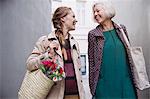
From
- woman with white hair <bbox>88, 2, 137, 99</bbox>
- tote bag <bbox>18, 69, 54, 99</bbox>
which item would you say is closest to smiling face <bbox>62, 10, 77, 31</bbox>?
woman with white hair <bbox>88, 2, 137, 99</bbox>

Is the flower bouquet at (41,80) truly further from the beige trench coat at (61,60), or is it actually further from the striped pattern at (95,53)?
the striped pattern at (95,53)

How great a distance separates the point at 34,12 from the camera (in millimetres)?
915

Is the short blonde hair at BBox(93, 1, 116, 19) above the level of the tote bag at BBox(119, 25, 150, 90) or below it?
above

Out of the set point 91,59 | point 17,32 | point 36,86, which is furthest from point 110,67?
point 17,32

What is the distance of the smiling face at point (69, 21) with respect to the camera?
0.78m

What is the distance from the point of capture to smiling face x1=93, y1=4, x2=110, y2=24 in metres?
0.82

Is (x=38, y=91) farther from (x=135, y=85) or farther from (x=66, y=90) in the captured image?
(x=135, y=85)

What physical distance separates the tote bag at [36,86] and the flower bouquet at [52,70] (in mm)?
14

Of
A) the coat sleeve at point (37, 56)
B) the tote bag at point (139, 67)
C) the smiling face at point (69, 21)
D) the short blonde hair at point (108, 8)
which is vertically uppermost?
the short blonde hair at point (108, 8)

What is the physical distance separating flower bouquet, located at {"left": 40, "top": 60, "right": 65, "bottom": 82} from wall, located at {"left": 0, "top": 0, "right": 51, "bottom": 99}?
21 centimetres

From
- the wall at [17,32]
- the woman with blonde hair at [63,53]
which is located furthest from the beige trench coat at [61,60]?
the wall at [17,32]

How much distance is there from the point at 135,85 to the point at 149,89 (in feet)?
0.39

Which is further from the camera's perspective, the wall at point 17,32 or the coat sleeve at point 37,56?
the wall at point 17,32

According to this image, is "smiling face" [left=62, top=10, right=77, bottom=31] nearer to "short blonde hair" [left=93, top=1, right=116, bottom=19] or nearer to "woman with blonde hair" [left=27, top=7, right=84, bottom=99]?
"woman with blonde hair" [left=27, top=7, right=84, bottom=99]
